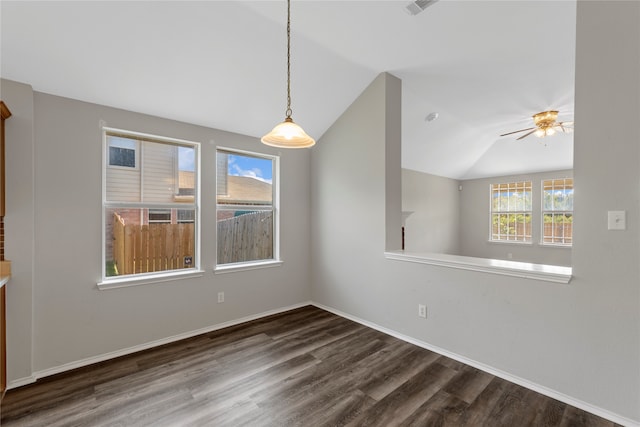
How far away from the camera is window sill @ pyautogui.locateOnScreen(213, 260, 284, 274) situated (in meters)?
3.44

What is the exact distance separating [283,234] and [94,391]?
8.17 ft

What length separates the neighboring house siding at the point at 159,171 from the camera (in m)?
3.03

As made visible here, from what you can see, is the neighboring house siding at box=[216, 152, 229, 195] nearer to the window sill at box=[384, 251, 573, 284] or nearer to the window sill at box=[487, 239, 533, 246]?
the window sill at box=[384, 251, 573, 284]

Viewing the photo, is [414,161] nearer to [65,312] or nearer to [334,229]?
[334,229]

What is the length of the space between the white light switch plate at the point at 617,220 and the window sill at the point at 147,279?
3.72 meters

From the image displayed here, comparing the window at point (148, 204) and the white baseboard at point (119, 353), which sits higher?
the window at point (148, 204)

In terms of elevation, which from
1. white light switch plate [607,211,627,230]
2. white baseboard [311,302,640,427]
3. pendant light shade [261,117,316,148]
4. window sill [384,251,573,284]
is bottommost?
white baseboard [311,302,640,427]

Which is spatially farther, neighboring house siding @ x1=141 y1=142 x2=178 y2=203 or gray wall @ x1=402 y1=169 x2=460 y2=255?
gray wall @ x1=402 y1=169 x2=460 y2=255

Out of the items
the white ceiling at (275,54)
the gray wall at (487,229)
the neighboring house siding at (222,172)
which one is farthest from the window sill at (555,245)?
the neighboring house siding at (222,172)

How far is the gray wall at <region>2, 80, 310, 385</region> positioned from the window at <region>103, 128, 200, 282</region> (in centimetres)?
13

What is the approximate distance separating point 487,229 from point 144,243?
7.67m

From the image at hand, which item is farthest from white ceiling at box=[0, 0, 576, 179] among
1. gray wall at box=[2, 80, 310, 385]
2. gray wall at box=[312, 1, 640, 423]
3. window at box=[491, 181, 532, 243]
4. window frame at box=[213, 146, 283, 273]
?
window at box=[491, 181, 532, 243]

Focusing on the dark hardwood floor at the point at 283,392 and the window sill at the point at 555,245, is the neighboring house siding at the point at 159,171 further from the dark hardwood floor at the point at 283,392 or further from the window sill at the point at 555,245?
the window sill at the point at 555,245

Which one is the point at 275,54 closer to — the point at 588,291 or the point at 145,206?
the point at 145,206
